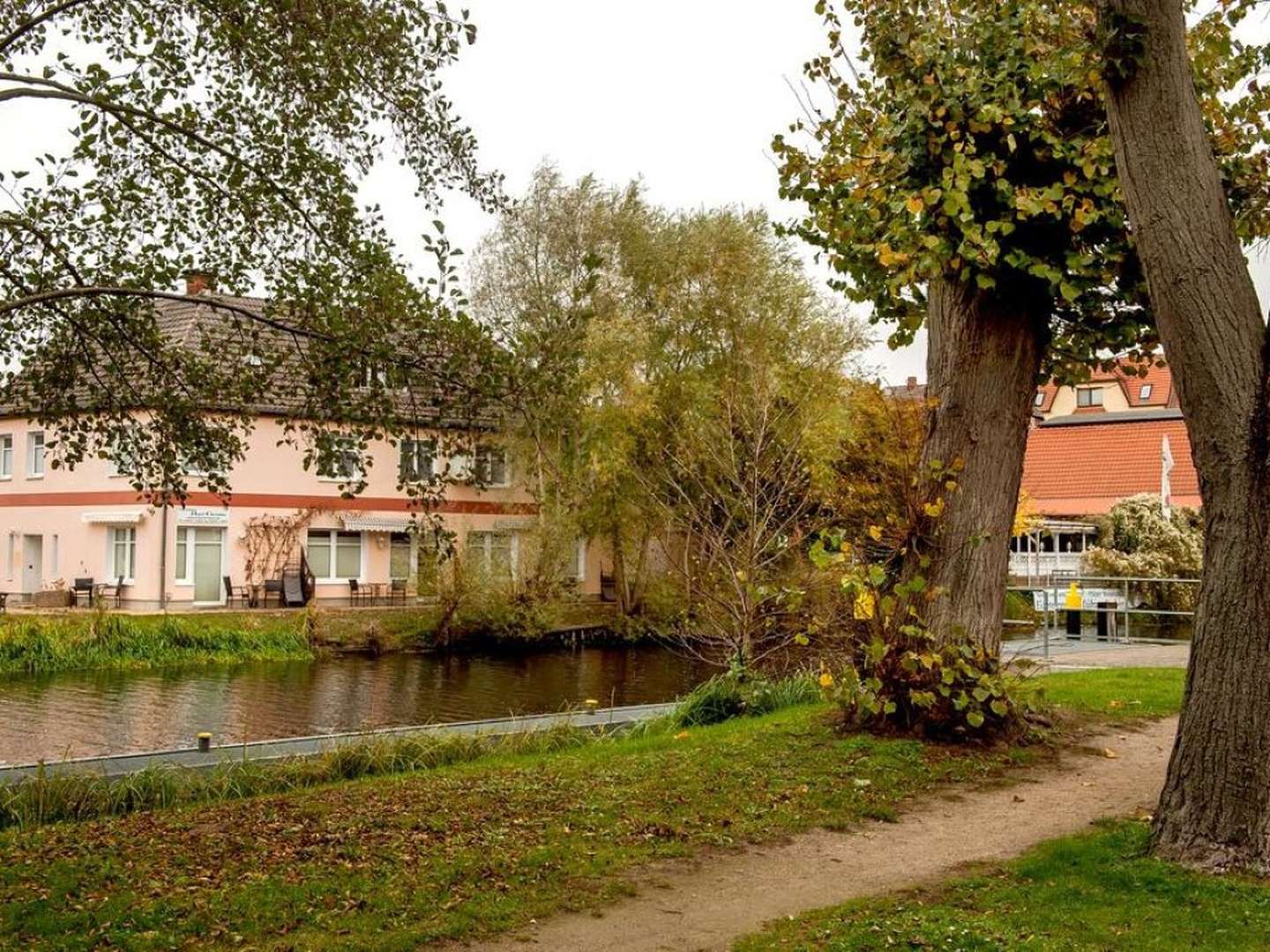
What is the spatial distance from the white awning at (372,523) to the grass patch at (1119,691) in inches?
1069

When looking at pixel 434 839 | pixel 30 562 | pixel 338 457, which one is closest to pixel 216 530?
pixel 30 562

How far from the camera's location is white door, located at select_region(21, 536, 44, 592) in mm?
39000

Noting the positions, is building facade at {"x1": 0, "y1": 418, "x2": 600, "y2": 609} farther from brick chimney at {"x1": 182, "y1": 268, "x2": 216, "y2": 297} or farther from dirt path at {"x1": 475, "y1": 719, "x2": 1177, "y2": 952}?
dirt path at {"x1": 475, "y1": 719, "x2": 1177, "y2": 952}

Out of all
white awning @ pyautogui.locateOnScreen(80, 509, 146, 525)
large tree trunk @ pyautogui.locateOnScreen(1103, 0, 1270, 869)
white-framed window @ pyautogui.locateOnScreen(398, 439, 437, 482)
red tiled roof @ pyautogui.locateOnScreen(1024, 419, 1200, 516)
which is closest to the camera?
large tree trunk @ pyautogui.locateOnScreen(1103, 0, 1270, 869)

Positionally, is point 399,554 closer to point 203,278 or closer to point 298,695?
point 298,695

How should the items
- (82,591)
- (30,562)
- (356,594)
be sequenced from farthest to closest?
(30,562), (356,594), (82,591)

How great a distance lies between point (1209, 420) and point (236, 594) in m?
33.1

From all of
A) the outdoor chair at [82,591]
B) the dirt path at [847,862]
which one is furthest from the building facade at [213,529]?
the dirt path at [847,862]

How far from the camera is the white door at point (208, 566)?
36.0 m

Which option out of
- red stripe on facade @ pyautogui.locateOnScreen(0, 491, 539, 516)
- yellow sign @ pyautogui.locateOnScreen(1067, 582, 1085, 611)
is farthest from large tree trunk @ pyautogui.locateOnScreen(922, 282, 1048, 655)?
red stripe on facade @ pyautogui.locateOnScreen(0, 491, 539, 516)

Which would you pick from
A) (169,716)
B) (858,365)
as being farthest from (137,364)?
(858,365)

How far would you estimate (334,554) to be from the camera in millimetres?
39250

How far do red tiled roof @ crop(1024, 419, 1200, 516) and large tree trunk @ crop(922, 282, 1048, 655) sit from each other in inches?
1413

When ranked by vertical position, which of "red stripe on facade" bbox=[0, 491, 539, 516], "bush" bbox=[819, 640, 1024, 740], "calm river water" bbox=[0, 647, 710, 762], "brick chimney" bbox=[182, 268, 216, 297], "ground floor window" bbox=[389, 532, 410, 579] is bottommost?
"calm river water" bbox=[0, 647, 710, 762]
